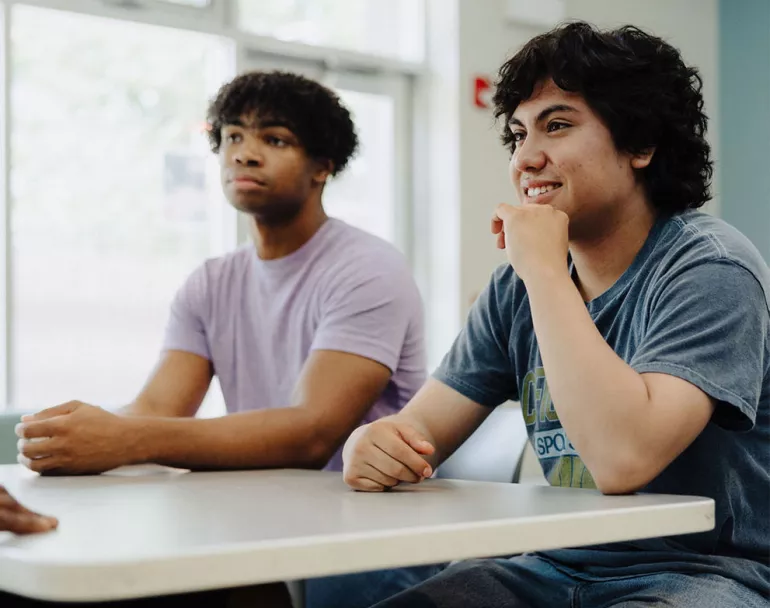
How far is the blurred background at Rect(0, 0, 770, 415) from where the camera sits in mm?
3791

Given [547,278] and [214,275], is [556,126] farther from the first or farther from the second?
[214,275]

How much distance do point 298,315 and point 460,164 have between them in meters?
2.53

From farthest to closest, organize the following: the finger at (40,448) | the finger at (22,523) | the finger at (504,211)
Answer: the finger at (40,448) < the finger at (504,211) < the finger at (22,523)

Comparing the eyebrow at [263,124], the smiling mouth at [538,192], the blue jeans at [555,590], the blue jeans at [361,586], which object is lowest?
the blue jeans at [361,586]

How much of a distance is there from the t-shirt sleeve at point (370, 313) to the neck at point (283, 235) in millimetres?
A: 216

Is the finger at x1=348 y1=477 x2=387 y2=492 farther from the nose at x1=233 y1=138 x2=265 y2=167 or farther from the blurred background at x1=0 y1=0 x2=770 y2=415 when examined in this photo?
the blurred background at x1=0 y1=0 x2=770 y2=415

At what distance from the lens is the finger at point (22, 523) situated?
860mm

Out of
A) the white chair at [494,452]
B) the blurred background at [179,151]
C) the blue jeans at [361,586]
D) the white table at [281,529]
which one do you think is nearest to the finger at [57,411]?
Result: the white table at [281,529]

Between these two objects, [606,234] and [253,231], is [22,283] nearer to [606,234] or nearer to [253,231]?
[253,231]

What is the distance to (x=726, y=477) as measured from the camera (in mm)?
1255

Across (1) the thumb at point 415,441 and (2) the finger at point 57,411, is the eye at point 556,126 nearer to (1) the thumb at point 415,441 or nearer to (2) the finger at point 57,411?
(1) the thumb at point 415,441

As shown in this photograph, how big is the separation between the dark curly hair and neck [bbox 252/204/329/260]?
0.18m

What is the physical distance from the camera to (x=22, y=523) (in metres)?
0.86

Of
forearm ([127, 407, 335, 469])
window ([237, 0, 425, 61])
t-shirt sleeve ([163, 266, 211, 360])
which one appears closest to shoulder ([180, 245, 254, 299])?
t-shirt sleeve ([163, 266, 211, 360])
